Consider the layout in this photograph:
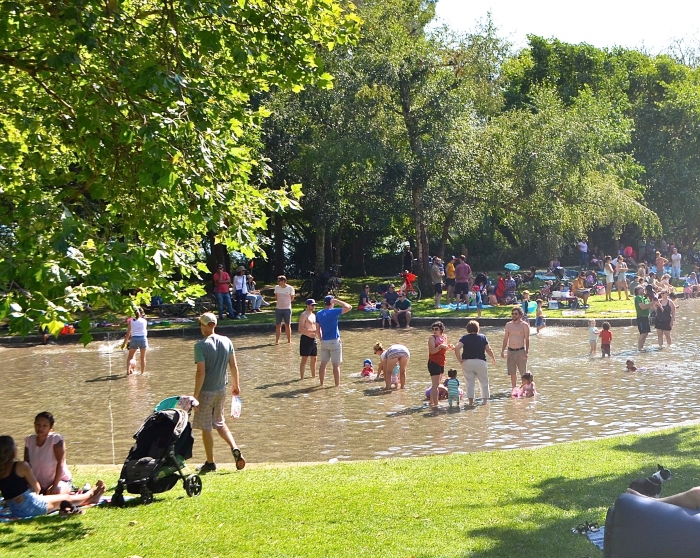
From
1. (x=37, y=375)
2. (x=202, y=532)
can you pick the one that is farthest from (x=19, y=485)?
(x=37, y=375)

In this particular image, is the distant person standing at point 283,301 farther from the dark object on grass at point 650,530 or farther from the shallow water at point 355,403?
the dark object on grass at point 650,530

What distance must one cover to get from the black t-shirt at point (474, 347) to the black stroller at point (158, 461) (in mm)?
7212

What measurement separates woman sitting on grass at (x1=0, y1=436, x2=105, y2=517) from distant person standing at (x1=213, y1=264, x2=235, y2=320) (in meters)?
20.6

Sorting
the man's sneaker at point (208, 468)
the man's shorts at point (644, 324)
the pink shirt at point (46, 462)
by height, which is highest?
the man's shorts at point (644, 324)

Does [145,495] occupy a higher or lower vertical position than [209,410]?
lower

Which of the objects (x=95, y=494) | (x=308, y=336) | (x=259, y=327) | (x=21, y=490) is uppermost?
(x=308, y=336)

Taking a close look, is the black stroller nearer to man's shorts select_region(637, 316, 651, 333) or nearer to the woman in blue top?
the woman in blue top

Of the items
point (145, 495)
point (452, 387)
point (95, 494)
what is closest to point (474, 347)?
point (452, 387)

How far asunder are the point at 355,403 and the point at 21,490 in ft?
26.0

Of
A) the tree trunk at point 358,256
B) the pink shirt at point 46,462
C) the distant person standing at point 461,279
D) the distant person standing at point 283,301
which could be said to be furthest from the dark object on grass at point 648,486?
the tree trunk at point 358,256

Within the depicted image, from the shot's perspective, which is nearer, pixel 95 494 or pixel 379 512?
pixel 379 512

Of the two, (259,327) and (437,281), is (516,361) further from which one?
(437,281)

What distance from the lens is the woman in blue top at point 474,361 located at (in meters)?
15.7

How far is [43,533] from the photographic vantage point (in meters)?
8.41
